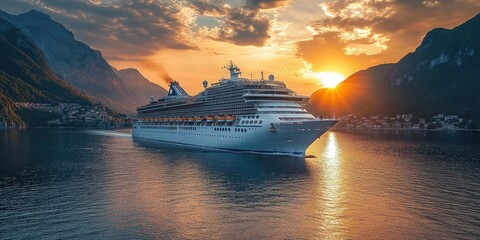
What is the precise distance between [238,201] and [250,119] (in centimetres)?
3612

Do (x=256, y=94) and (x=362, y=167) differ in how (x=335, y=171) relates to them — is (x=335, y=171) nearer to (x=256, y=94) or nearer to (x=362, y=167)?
(x=362, y=167)

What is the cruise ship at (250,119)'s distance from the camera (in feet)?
216

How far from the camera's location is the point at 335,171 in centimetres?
5491

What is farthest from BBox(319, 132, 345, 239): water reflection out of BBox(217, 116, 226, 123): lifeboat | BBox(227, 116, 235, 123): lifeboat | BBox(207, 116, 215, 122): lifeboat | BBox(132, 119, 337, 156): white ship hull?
BBox(207, 116, 215, 122): lifeboat

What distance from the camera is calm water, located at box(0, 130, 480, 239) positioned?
2703 centimetres

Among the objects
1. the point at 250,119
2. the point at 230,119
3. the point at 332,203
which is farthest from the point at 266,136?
the point at 332,203

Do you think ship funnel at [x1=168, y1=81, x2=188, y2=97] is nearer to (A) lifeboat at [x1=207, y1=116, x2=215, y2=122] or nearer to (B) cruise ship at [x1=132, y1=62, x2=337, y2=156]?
(B) cruise ship at [x1=132, y1=62, x2=337, y2=156]

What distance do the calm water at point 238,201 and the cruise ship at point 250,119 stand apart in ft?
25.3

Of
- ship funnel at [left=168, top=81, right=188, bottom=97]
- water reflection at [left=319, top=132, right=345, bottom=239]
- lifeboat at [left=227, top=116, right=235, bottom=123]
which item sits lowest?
water reflection at [left=319, top=132, right=345, bottom=239]

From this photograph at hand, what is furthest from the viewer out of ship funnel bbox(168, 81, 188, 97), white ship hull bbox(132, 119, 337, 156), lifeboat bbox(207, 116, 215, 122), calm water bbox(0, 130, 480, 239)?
ship funnel bbox(168, 81, 188, 97)

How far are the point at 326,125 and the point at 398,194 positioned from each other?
2686cm

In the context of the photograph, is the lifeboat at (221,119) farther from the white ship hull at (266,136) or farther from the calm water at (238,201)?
the calm water at (238,201)

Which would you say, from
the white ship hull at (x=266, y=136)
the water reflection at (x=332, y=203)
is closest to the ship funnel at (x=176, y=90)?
the white ship hull at (x=266, y=136)

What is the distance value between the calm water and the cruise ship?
25.3 ft
